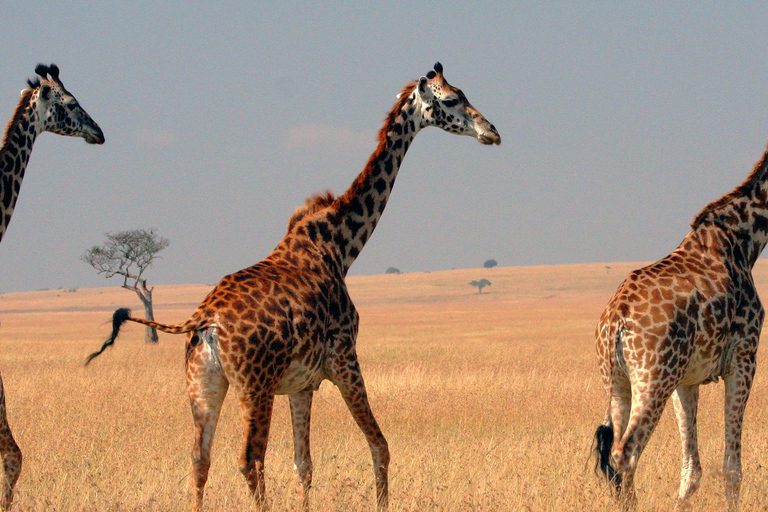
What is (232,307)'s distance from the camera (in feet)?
19.6

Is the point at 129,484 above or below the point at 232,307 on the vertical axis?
below

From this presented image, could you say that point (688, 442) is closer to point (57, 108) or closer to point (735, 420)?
point (735, 420)

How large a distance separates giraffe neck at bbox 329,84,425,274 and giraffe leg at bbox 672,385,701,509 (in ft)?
10.3

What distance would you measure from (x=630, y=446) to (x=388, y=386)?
923 centimetres

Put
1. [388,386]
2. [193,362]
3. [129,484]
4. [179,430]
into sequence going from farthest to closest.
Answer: [388,386]
[179,430]
[129,484]
[193,362]

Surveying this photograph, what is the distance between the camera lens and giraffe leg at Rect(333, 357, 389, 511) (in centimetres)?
657

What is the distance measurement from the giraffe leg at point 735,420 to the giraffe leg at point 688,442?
0.26m

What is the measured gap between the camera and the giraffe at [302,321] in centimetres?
582

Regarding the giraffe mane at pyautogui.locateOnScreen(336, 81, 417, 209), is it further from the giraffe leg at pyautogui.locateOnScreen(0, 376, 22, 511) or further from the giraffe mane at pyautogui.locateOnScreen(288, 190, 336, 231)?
the giraffe leg at pyautogui.locateOnScreen(0, 376, 22, 511)

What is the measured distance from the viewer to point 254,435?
5812 millimetres

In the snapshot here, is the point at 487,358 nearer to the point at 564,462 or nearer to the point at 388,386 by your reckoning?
the point at 388,386

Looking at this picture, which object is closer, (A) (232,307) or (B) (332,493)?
(A) (232,307)

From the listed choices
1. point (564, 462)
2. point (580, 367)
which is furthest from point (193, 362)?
point (580, 367)

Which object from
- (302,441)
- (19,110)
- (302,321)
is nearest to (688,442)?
(302,441)
